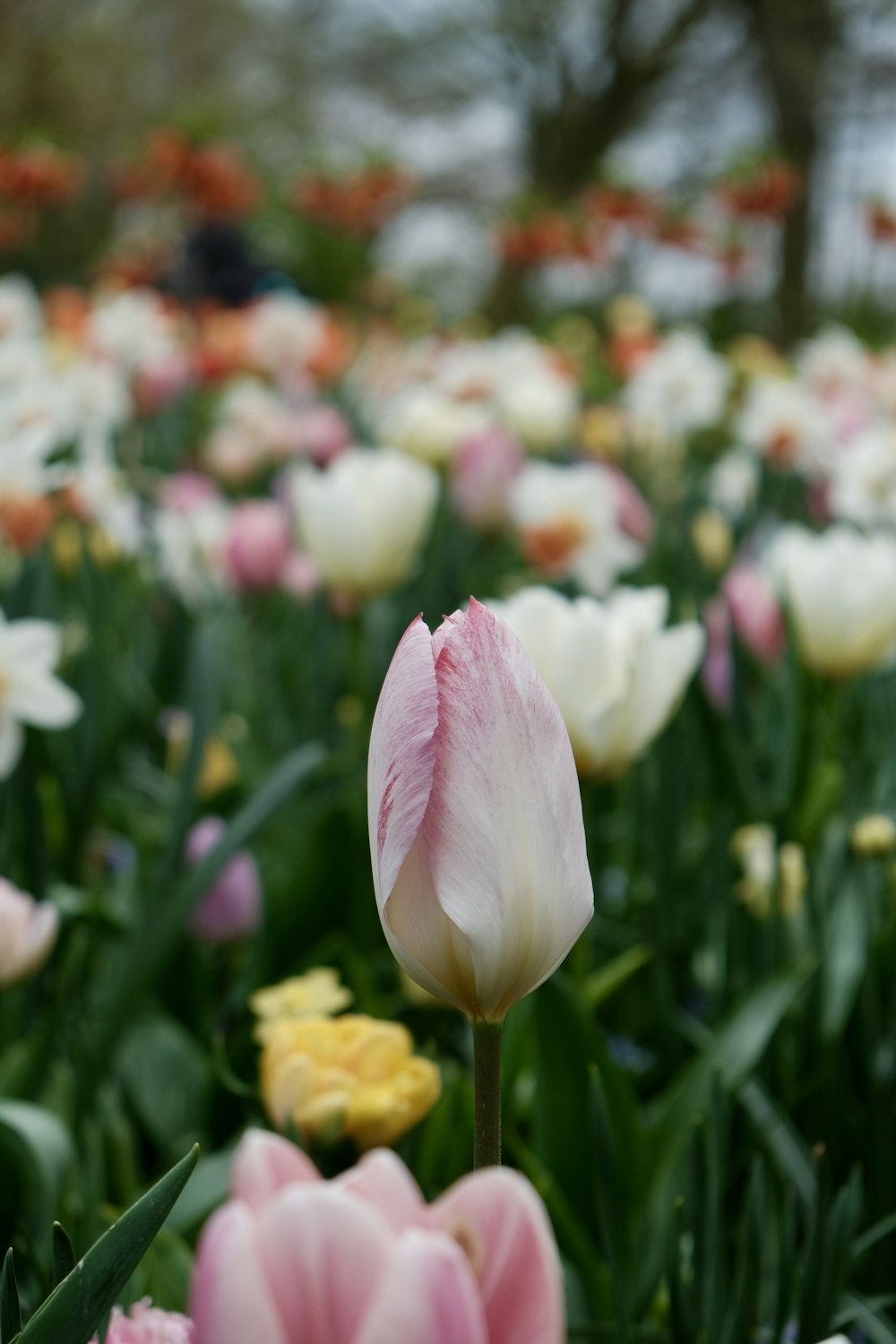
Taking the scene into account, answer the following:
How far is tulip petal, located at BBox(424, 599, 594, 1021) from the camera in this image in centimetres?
38

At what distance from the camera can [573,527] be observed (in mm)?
1550

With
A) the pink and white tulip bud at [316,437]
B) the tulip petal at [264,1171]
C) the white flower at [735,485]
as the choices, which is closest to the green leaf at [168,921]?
the tulip petal at [264,1171]

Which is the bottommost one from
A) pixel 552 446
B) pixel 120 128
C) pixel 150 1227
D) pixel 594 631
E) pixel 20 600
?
pixel 120 128

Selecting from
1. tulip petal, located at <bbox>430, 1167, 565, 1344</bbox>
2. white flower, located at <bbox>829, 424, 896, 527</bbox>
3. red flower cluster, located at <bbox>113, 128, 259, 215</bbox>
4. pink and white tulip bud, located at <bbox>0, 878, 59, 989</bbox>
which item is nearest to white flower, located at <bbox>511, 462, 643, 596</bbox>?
white flower, located at <bbox>829, 424, 896, 527</bbox>

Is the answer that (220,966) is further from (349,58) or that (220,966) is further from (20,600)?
(349,58)

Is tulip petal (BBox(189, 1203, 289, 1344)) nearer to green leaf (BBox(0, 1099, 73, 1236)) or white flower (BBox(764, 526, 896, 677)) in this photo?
green leaf (BBox(0, 1099, 73, 1236))

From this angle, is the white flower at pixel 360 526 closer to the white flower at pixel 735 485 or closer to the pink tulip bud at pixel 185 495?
the pink tulip bud at pixel 185 495

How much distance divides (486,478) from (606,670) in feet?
3.45

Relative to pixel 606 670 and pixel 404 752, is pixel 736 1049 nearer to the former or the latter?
pixel 606 670

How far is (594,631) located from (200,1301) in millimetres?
536

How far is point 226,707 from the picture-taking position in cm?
144

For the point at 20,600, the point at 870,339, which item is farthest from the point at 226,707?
the point at 870,339

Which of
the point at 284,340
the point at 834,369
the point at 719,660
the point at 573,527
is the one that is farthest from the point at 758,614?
the point at 284,340

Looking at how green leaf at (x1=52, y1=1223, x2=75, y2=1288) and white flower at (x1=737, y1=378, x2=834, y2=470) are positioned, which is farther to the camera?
white flower at (x1=737, y1=378, x2=834, y2=470)
